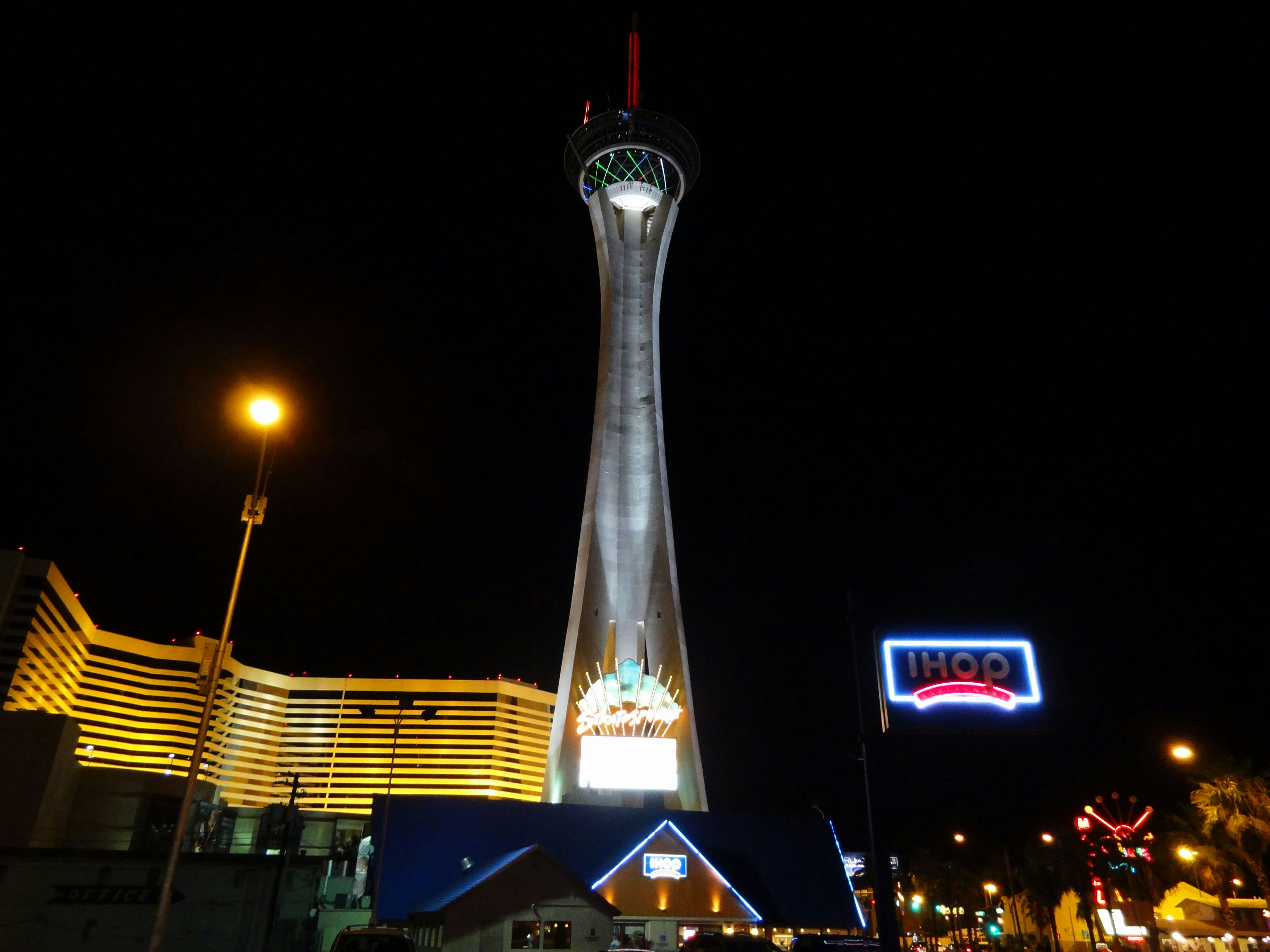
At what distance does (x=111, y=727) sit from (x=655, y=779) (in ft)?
435

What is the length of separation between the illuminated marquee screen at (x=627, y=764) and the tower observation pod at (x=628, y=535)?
6cm

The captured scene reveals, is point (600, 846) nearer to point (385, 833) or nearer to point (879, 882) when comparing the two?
point (385, 833)

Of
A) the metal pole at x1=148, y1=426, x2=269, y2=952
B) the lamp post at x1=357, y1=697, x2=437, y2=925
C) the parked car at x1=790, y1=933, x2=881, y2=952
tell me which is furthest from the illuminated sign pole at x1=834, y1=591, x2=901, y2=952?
the lamp post at x1=357, y1=697, x2=437, y2=925

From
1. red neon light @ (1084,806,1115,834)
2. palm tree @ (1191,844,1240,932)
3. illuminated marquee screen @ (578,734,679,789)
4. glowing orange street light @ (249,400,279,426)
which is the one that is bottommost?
palm tree @ (1191,844,1240,932)

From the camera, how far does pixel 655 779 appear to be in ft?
137

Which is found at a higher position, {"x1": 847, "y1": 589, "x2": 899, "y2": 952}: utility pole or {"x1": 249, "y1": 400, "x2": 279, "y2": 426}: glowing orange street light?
{"x1": 249, "y1": 400, "x2": 279, "y2": 426}: glowing orange street light

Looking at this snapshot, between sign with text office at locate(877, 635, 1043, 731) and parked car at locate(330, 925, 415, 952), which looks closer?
parked car at locate(330, 925, 415, 952)

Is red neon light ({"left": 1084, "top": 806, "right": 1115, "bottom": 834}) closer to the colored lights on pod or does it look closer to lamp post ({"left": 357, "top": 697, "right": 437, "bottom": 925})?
lamp post ({"left": 357, "top": 697, "right": 437, "bottom": 925})

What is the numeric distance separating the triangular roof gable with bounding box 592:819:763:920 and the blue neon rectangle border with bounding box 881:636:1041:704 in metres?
14.7

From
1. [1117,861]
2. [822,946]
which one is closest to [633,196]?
[1117,861]

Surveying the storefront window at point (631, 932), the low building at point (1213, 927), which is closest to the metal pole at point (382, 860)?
the storefront window at point (631, 932)

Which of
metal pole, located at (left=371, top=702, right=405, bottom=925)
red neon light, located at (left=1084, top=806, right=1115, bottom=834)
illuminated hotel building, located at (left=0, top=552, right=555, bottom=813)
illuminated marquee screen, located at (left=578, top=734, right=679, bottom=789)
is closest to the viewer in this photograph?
metal pole, located at (left=371, top=702, right=405, bottom=925)

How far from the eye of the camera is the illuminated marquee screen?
41.4 m

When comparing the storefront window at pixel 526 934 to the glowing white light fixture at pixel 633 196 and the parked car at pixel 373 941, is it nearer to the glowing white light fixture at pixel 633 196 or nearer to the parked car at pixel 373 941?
the parked car at pixel 373 941
